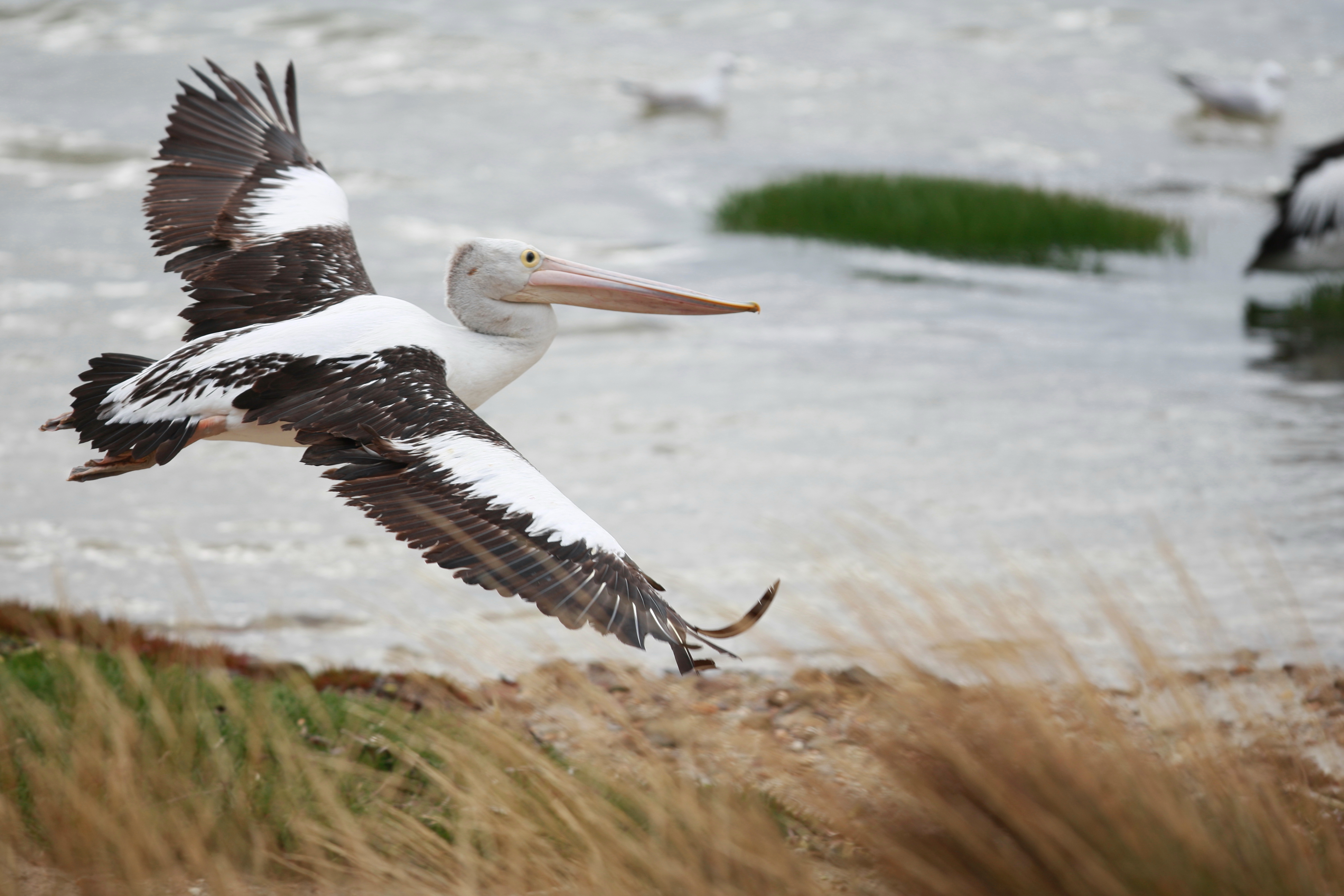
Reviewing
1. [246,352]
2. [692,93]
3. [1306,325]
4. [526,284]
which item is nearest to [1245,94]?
[692,93]

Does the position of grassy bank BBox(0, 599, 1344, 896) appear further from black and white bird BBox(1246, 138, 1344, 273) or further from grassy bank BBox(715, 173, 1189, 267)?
grassy bank BBox(715, 173, 1189, 267)

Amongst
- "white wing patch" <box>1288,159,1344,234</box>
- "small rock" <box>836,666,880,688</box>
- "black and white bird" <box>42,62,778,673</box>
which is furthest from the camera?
"white wing patch" <box>1288,159,1344,234</box>

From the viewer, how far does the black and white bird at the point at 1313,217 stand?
1101cm

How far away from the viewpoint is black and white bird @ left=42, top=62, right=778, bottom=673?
3.13 metres

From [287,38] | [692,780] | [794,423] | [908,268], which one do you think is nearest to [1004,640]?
[692,780]

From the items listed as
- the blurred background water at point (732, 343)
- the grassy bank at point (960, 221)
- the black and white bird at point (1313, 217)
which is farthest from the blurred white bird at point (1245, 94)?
the black and white bird at point (1313, 217)

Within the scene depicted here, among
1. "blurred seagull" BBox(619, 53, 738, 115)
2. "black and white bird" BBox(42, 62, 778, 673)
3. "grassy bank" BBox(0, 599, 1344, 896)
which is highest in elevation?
"blurred seagull" BBox(619, 53, 738, 115)

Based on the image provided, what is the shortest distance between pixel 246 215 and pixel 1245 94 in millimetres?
17221

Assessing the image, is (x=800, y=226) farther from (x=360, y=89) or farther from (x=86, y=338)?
(x=360, y=89)

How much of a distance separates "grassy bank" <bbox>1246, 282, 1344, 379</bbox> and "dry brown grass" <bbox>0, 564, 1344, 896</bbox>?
293 inches

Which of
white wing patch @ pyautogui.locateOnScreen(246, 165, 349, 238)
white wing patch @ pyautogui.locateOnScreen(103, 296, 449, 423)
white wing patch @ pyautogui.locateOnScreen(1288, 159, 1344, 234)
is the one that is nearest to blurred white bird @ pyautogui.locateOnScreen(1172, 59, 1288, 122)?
white wing patch @ pyautogui.locateOnScreen(1288, 159, 1344, 234)

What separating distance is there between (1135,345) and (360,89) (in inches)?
539

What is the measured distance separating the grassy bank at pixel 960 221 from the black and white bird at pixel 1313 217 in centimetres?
189

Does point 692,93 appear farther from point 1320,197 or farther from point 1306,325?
point 1306,325
